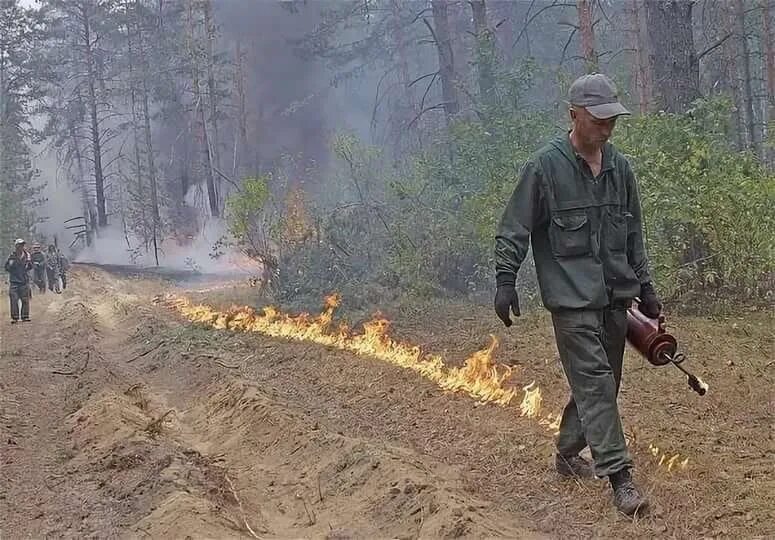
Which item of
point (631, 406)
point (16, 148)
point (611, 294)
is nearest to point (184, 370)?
point (631, 406)

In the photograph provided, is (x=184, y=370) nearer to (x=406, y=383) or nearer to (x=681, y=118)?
(x=406, y=383)

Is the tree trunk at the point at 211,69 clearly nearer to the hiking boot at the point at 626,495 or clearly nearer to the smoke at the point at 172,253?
the smoke at the point at 172,253

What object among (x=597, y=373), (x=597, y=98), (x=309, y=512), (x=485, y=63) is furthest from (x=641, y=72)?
(x=309, y=512)

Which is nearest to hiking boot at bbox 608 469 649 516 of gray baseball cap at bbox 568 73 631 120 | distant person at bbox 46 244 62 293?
gray baseball cap at bbox 568 73 631 120

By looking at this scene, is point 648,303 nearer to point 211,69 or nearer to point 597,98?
point 597,98

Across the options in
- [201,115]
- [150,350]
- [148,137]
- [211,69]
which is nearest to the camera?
[150,350]

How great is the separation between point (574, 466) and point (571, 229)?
4.85 feet

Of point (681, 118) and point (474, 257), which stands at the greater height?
point (681, 118)

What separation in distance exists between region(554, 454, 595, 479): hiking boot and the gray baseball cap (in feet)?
6.68

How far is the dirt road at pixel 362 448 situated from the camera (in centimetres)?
453

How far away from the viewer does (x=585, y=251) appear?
4504 millimetres

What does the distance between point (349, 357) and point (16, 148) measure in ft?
123

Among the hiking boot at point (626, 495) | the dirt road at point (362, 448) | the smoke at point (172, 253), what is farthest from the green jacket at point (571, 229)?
the smoke at point (172, 253)

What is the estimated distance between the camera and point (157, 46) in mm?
39219
